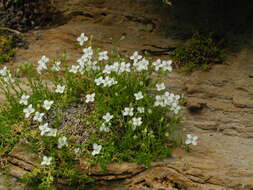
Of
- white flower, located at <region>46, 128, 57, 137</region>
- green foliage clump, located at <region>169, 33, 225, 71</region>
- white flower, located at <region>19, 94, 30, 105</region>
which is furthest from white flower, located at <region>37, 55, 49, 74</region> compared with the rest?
green foliage clump, located at <region>169, 33, 225, 71</region>

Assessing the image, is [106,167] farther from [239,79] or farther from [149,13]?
[149,13]

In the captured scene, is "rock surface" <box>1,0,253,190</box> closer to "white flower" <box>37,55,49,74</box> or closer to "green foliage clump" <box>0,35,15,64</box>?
"green foliage clump" <box>0,35,15,64</box>

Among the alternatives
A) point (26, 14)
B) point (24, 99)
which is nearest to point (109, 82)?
point (24, 99)

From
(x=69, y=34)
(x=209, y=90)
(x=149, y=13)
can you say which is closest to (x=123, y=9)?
(x=149, y=13)

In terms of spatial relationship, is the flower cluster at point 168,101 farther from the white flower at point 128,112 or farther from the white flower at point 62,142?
the white flower at point 62,142

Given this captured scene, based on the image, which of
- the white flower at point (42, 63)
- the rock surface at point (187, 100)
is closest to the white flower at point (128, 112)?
the rock surface at point (187, 100)

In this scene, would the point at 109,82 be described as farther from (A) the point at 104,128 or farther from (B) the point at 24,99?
(B) the point at 24,99
